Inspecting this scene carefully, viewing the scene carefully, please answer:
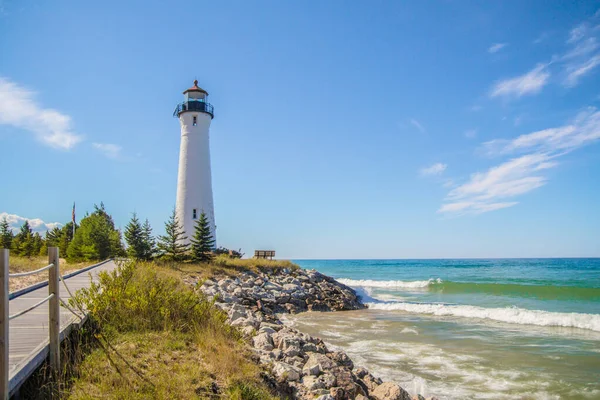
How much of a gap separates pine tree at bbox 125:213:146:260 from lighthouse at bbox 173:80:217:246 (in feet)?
11.7

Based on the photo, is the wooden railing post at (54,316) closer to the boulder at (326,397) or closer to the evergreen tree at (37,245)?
the boulder at (326,397)

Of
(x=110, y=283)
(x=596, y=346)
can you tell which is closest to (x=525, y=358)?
(x=596, y=346)

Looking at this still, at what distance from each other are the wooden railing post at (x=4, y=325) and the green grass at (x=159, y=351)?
0.86 meters

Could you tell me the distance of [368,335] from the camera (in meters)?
14.0

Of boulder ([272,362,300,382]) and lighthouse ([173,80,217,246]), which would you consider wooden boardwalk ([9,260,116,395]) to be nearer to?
boulder ([272,362,300,382])

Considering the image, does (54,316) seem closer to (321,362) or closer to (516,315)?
(321,362)

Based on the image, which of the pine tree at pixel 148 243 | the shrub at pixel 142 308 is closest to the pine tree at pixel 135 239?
the pine tree at pixel 148 243

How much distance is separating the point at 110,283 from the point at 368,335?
936cm

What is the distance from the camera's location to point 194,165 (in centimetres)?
2548

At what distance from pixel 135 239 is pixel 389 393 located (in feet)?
56.6

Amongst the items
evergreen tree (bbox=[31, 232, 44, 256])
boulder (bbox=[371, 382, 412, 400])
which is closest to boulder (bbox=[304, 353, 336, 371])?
boulder (bbox=[371, 382, 412, 400])

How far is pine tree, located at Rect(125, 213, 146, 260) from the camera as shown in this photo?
826 inches

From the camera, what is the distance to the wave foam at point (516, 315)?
677 inches

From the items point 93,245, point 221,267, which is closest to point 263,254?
point 221,267
